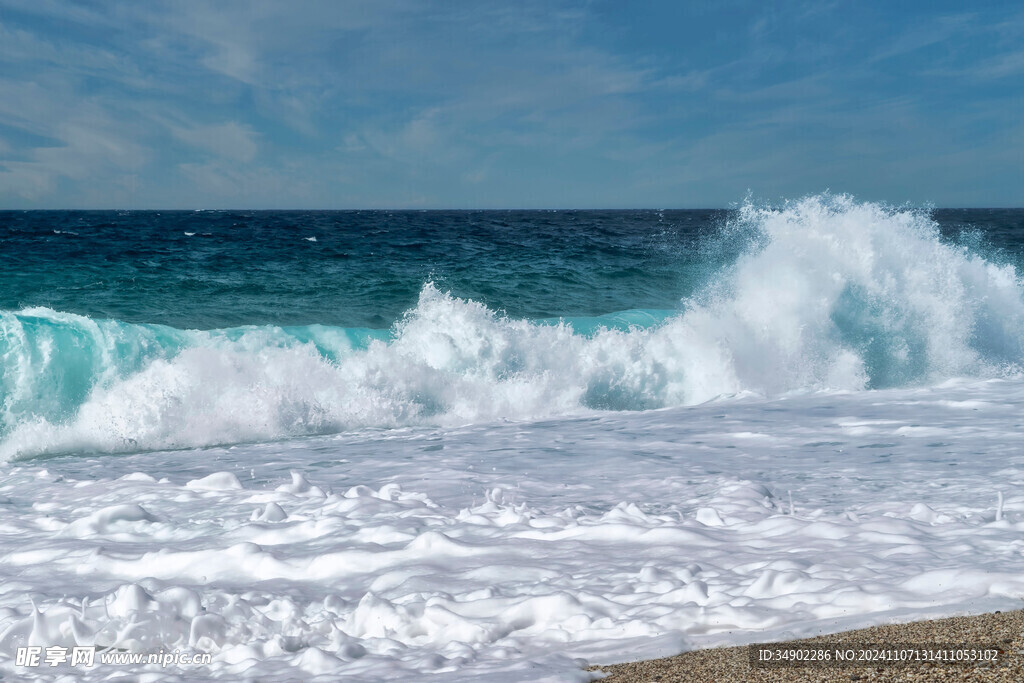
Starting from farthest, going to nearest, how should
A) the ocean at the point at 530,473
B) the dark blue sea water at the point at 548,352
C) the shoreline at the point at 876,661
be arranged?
the dark blue sea water at the point at 548,352
the ocean at the point at 530,473
the shoreline at the point at 876,661

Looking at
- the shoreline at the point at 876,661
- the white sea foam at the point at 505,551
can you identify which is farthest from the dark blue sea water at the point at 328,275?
the shoreline at the point at 876,661

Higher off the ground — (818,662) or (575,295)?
(575,295)

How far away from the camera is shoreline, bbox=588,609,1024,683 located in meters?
2.28

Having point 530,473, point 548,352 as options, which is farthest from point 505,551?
point 548,352

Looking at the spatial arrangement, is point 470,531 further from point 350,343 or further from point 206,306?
point 206,306

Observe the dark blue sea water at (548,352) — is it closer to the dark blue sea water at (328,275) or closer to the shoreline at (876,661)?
the dark blue sea water at (328,275)

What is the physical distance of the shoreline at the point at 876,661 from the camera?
2.28 m

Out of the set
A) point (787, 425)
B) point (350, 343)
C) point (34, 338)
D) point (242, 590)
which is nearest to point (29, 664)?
point (242, 590)

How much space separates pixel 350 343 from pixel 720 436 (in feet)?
27.1

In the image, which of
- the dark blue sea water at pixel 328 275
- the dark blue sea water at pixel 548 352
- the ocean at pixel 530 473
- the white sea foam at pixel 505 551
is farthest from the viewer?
the dark blue sea water at pixel 328 275

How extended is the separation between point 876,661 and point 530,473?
3495 mm

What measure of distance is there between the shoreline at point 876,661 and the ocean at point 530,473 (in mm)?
116

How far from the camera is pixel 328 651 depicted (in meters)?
2.97

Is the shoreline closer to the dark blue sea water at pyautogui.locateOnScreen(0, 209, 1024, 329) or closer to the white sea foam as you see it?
the white sea foam
